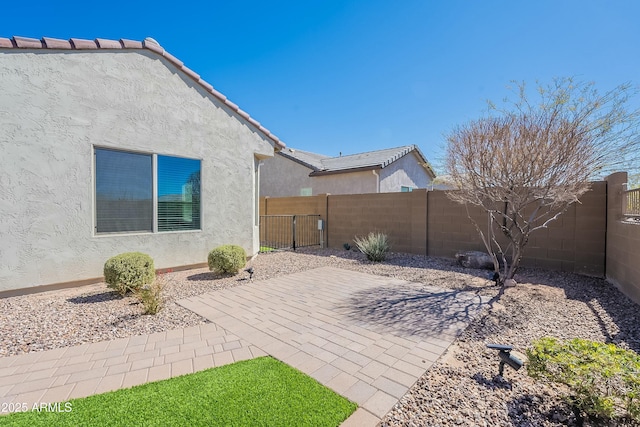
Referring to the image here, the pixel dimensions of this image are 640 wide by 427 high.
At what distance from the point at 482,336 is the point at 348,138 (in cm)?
1575

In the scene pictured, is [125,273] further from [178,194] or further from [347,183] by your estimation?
[347,183]

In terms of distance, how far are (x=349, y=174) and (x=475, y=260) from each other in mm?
9460

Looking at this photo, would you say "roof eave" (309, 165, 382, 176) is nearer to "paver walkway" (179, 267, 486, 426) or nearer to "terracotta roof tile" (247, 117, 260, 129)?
"terracotta roof tile" (247, 117, 260, 129)

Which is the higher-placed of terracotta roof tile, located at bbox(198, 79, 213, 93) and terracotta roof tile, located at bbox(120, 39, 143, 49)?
terracotta roof tile, located at bbox(120, 39, 143, 49)

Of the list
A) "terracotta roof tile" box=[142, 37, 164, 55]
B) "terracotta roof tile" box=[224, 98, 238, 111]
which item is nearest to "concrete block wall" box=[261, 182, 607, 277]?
"terracotta roof tile" box=[224, 98, 238, 111]

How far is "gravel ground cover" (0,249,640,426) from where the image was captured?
7.79 feet

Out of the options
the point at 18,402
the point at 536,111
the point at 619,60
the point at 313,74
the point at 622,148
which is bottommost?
the point at 18,402

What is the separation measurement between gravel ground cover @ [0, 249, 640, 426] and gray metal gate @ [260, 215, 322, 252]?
15.6 feet

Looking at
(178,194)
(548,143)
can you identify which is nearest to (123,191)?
(178,194)

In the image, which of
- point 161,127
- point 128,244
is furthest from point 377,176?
point 128,244

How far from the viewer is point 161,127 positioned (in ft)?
22.6

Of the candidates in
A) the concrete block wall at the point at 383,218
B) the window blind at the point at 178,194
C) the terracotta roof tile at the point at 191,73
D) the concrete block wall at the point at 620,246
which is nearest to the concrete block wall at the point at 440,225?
the concrete block wall at the point at 383,218

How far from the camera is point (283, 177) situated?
1923cm

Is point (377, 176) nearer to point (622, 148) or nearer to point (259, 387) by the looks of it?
point (622, 148)
